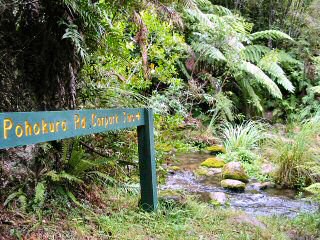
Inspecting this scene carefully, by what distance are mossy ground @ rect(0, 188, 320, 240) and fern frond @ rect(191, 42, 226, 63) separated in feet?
16.6

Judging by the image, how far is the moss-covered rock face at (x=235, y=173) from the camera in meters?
5.11

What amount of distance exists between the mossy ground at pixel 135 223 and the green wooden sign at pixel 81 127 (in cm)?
22

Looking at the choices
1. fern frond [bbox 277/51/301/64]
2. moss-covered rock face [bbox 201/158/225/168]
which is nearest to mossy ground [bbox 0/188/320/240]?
moss-covered rock face [bbox 201/158/225/168]

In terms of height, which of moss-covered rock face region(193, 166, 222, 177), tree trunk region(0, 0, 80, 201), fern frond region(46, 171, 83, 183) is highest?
tree trunk region(0, 0, 80, 201)

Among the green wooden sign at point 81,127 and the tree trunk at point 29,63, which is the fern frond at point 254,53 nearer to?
the green wooden sign at point 81,127

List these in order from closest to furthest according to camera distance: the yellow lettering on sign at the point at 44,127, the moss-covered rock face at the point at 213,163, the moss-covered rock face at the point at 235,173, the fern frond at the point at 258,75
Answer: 1. the yellow lettering on sign at the point at 44,127
2. the moss-covered rock face at the point at 235,173
3. the moss-covered rock face at the point at 213,163
4. the fern frond at the point at 258,75

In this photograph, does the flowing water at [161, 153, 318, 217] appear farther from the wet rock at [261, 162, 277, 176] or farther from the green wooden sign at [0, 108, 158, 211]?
the green wooden sign at [0, 108, 158, 211]

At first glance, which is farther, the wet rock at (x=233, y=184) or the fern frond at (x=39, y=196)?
the wet rock at (x=233, y=184)

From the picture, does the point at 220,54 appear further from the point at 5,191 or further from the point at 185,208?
the point at 5,191

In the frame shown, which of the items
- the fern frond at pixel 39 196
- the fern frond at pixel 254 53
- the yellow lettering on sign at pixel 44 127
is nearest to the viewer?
the yellow lettering on sign at pixel 44 127

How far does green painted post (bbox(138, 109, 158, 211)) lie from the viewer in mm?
2828

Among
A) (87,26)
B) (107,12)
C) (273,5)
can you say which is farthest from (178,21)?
(273,5)

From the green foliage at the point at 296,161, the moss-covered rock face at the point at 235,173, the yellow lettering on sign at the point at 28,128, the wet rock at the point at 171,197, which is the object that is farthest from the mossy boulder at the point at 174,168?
the yellow lettering on sign at the point at 28,128

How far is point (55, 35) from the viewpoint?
260cm
